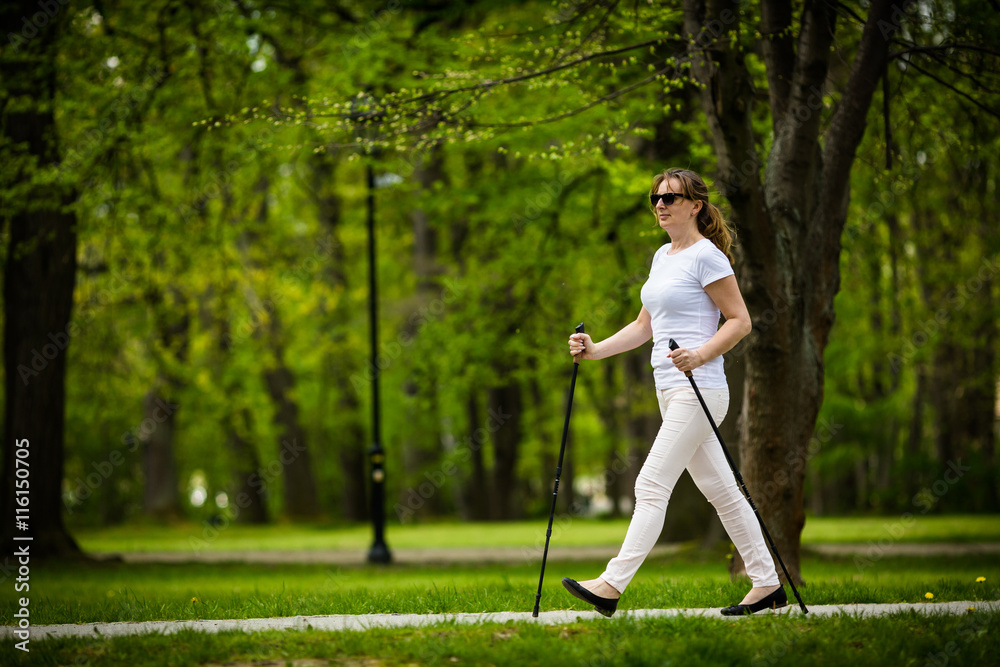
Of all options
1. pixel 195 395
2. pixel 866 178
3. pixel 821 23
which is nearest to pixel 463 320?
pixel 866 178

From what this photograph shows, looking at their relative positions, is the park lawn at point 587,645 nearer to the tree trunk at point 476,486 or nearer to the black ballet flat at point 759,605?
the black ballet flat at point 759,605

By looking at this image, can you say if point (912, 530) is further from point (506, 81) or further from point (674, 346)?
point (674, 346)

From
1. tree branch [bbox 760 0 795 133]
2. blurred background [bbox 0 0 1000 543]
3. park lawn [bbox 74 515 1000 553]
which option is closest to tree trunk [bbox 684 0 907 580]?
tree branch [bbox 760 0 795 133]

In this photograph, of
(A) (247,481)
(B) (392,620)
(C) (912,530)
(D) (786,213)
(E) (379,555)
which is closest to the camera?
(B) (392,620)

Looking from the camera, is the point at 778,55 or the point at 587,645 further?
the point at 778,55

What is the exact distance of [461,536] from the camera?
807 inches

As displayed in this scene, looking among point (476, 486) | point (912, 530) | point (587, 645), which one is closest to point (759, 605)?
point (587, 645)

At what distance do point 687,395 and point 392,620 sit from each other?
206 centimetres

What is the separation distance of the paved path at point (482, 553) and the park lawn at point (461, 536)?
26.7 inches

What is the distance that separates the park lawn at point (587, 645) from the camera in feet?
14.4

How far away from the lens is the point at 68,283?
1331cm

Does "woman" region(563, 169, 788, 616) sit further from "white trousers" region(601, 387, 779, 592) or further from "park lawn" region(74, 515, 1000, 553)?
"park lawn" region(74, 515, 1000, 553)

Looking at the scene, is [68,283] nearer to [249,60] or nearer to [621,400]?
[249,60]

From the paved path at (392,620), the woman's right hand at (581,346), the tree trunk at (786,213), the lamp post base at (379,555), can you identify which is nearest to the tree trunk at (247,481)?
the lamp post base at (379,555)
